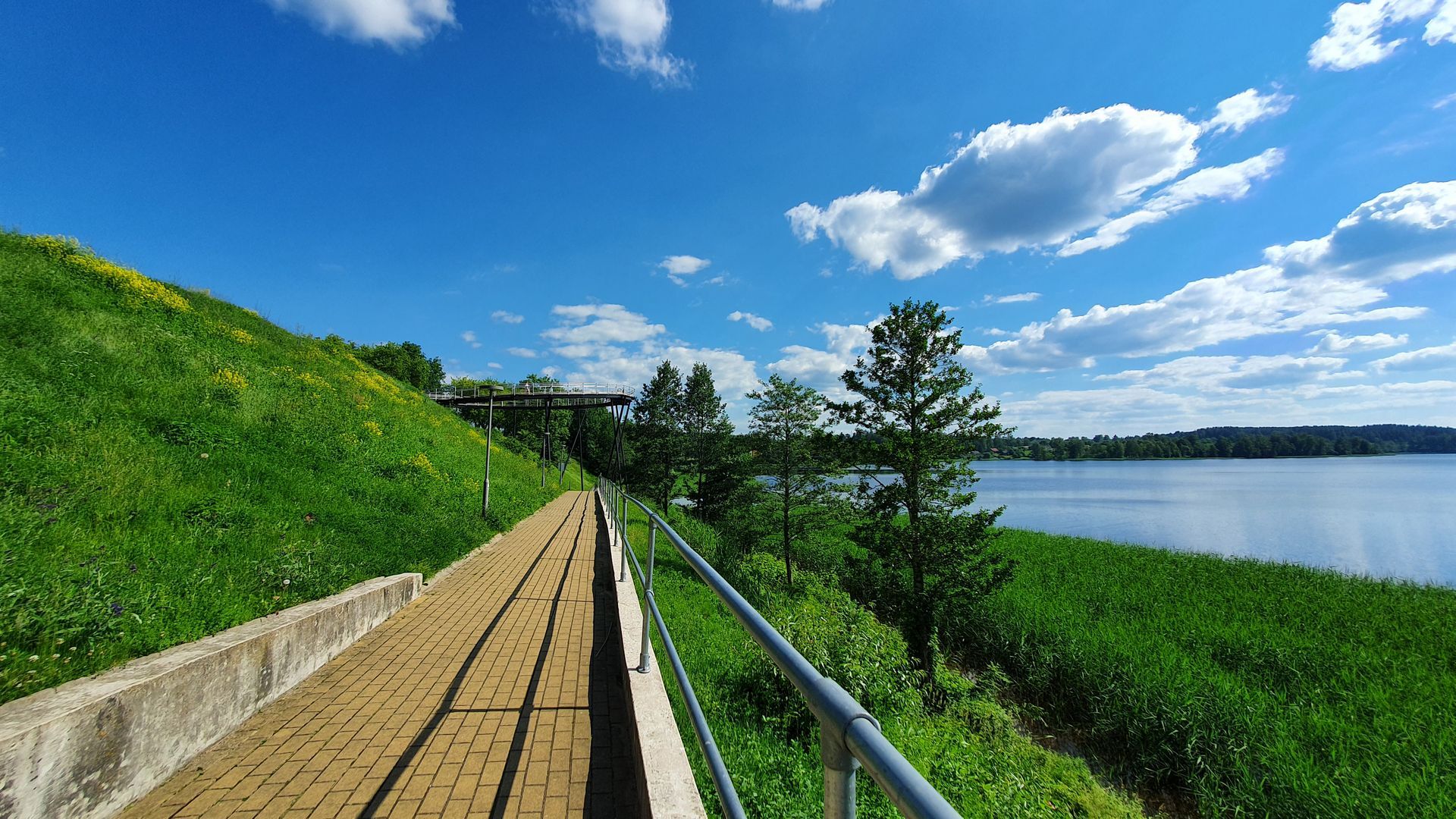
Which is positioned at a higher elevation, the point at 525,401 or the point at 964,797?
the point at 525,401

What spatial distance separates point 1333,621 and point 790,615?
16.8 meters

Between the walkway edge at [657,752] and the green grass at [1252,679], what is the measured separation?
904cm

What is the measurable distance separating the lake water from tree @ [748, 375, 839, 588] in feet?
22.9

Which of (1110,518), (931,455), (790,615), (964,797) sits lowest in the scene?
(1110,518)

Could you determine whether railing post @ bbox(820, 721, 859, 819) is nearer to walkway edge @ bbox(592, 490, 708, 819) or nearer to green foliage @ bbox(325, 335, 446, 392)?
walkway edge @ bbox(592, 490, 708, 819)

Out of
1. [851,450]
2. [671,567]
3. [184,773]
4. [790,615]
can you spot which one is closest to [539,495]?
[671,567]

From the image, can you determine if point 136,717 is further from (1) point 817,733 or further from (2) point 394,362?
(2) point 394,362

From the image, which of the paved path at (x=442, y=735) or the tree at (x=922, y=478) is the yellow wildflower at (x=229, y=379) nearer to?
the paved path at (x=442, y=735)

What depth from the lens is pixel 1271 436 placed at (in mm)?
121812

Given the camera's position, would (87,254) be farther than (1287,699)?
Yes

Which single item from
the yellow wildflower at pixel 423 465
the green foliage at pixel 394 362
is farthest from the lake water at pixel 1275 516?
the green foliage at pixel 394 362

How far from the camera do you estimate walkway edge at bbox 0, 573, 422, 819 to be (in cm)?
234

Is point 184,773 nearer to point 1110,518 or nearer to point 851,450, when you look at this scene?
point 851,450

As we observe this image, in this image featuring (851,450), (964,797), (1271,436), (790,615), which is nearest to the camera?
(964,797)
